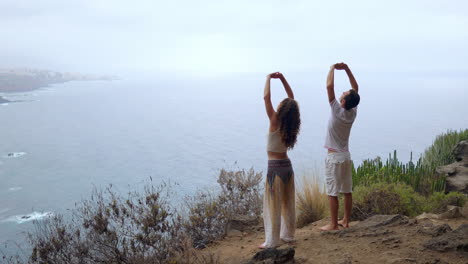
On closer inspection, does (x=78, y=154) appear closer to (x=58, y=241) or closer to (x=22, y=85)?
(x=22, y=85)

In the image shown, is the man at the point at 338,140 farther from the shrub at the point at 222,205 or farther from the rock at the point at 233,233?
the shrub at the point at 222,205

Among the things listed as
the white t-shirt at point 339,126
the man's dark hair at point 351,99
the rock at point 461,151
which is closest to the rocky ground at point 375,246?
the white t-shirt at point 339,126

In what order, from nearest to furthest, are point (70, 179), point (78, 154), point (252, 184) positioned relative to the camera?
point (252, 184)
point (70, 179)
point (78, 154)

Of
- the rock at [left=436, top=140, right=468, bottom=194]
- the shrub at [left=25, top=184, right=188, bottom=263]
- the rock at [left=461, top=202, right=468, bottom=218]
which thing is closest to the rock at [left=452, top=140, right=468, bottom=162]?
the rock at [left=436, top=140, right=468, bottom=194]

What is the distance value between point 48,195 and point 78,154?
17.3 meters

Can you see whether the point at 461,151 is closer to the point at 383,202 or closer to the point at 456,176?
the point at 456,176

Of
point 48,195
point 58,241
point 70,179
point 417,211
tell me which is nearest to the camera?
point 58,241

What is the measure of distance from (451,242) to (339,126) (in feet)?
5.02

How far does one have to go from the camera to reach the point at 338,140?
14.9 feet

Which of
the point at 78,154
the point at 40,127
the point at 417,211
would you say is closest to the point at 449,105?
the point at 78,154

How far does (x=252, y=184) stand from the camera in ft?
21.9

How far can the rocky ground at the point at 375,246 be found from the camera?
3484 mm

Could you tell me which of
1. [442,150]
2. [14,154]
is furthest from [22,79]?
[442,150]

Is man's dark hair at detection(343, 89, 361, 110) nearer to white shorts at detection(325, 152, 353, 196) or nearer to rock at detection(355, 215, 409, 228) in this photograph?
white shorts at detection(325, 152, 353, 196)
